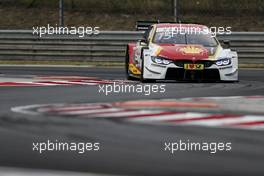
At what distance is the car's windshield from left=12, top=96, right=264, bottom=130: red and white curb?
4.52 m

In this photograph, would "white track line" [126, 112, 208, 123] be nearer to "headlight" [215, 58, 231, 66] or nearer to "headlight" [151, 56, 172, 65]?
"headlight" [151, 56, 172, 65]

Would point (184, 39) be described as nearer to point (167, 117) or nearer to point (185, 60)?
point (185, 60)

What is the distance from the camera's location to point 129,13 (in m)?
32.9

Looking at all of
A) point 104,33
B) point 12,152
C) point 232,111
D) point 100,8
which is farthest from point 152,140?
point 100,8

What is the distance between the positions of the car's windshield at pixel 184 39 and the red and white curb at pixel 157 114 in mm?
4521

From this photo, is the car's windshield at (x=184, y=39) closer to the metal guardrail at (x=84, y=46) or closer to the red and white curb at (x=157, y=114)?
the red and white curb at (x=157, y=114)

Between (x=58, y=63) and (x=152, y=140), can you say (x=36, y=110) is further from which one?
(x=58, y=63)

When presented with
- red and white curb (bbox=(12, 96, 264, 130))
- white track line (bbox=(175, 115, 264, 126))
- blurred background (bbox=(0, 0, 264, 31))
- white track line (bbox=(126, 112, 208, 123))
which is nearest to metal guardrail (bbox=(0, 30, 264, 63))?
blurred background (bbox=(0, 0, 264, 31))

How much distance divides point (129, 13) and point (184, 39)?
19.4m

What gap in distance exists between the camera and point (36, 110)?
857cm

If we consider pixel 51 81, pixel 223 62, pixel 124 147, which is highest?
pixel 124 147

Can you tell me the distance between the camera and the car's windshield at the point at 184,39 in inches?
535

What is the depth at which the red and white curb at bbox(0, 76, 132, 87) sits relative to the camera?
1309cm

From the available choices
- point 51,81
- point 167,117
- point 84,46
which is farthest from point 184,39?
point 84,46
